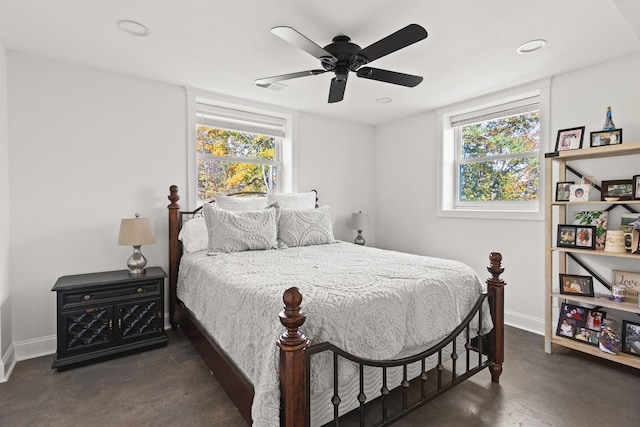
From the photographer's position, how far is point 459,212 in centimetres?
383

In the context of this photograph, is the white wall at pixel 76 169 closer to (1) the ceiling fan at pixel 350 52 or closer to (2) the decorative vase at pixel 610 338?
(1) the ceiling fan at pixel 350 52

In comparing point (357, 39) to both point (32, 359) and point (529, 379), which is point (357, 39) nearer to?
point (529, 379)

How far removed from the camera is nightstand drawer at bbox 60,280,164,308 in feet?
7.93

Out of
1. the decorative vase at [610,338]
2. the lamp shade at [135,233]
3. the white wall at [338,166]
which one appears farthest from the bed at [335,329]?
the white wall at [338,166]

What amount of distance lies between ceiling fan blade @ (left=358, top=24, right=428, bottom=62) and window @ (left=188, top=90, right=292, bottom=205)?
81.0 inches

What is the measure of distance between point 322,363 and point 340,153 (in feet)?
11.5

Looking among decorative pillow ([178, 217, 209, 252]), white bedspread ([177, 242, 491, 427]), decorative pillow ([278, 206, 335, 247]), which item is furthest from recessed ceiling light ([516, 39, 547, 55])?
decorative pillow ([178, 217, 209, 252])

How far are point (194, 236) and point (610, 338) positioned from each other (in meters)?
3.49

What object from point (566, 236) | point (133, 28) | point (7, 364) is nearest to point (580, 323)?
point (566, 236)

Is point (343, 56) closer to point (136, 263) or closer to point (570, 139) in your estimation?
point (570, 139)

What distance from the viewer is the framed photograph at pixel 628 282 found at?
246cm

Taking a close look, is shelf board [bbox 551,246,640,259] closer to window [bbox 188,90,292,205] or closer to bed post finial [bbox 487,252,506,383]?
bed post finial [bbox 487,252,506,383]

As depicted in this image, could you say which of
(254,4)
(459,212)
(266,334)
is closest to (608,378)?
(459,212)

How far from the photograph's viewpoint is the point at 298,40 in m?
1.89
